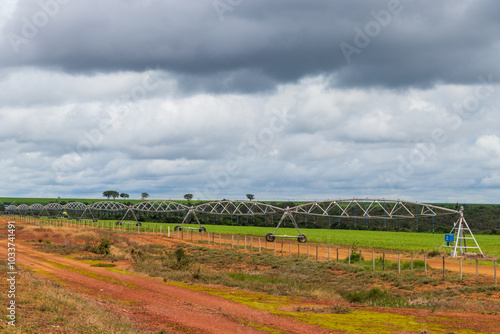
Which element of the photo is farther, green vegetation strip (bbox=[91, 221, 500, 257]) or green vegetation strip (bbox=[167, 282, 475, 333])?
green vegetation strip (bbox=[91, 221, 500, 257])

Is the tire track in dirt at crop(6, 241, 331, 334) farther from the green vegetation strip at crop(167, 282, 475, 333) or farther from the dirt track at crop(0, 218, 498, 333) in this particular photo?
the green vegetation strip at crop(167, 282, 475, 333)

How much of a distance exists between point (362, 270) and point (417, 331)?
20.3 m

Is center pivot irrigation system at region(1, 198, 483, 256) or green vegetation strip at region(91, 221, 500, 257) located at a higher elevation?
center pivot irrigation system at region(1, 198, 483, 256)

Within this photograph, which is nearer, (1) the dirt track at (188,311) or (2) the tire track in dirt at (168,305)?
(1) the dirt track at (188,311)

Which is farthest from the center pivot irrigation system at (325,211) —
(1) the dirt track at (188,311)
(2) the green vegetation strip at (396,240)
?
(1) the dirt track at (188,311)

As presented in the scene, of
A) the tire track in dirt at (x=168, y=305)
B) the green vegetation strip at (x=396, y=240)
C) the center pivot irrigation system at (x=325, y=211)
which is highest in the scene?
the center pivot irrigation system at (x=325, y=211)

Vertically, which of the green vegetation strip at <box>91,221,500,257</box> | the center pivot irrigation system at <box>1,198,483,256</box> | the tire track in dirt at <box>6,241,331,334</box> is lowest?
the tire track in dirt at <box>6,241,331,334</box>

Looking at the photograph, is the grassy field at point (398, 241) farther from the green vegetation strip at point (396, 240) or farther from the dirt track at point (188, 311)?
the dirt track at point (188, 311)

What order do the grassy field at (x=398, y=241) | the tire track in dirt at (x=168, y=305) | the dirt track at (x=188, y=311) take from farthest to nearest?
the grassy field at (x=398, y=241) → the tire track in dirt at (x=168, y=305) → the dirt track at (x=188, y=311)

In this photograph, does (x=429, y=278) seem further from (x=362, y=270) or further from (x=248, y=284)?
(x=248, y=284)

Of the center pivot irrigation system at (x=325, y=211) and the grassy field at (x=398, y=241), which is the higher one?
the center pivot irrigation system at (x=325, y=211)

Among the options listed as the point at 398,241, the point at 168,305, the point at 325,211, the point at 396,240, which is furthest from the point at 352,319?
the point at 396,240

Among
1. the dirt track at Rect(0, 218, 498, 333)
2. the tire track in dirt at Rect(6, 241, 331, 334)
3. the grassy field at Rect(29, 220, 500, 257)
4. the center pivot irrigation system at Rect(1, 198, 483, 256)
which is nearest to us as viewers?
the dirt track at Rect(0, 218, 498, 333)

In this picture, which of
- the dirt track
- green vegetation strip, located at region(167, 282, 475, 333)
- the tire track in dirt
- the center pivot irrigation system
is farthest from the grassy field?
the tire track in dirt
